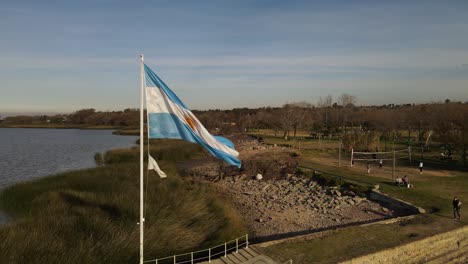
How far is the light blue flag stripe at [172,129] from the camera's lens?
925 centimetres

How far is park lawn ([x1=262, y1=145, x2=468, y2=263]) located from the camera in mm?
14508

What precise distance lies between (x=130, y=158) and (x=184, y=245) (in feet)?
92.4

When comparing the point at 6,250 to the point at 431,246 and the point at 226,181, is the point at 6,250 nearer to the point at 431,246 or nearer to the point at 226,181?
the point at 431,246

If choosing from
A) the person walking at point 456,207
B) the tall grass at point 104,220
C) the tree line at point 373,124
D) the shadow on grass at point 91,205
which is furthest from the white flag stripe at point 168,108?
the tree line at point 373,124

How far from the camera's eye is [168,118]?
30.9 feet

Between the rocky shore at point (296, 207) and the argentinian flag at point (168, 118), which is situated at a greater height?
the argentinian flag at point (168, 118)

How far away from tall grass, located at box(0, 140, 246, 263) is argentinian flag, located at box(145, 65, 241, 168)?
18.3 feet

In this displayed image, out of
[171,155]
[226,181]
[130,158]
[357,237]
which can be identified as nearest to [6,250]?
[357,237]

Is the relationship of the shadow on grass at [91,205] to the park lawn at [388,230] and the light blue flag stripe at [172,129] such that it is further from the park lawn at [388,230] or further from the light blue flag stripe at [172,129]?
the light blue flag stripe at [172,129]

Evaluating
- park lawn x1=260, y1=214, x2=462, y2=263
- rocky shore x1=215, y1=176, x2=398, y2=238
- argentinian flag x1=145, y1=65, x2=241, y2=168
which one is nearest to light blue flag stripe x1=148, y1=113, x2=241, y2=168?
argentinian flag x1=145, y1=65, x2=241, y2=168

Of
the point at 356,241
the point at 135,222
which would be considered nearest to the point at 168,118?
the point at 135,222

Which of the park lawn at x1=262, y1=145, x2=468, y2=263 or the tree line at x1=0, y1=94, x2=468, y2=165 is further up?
the tree line at x1=0, y1=94, x2=468, y2=165

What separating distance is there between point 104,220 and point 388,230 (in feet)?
42.6

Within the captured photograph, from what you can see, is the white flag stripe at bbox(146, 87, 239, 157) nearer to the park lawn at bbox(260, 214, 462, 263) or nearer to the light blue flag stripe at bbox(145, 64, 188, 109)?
the light blue flag stripe at bbox(145, 64, 188, 109)
